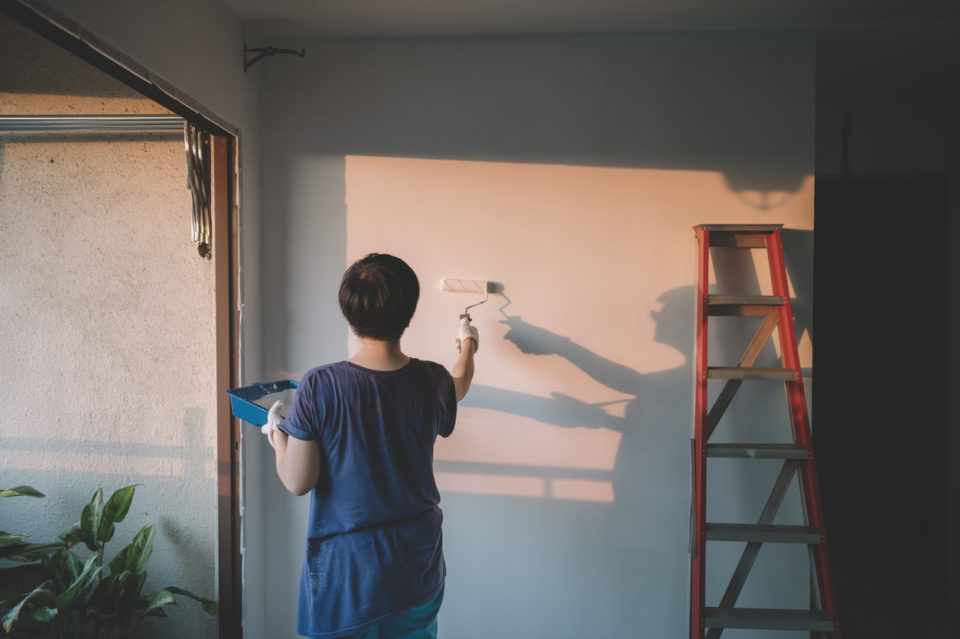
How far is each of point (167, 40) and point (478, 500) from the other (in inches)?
76.8

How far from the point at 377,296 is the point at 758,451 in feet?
4.82

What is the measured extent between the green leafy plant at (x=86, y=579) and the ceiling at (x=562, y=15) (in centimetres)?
190

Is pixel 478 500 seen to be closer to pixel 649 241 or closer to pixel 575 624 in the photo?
pixel 575 624

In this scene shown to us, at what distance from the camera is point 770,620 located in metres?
1.73

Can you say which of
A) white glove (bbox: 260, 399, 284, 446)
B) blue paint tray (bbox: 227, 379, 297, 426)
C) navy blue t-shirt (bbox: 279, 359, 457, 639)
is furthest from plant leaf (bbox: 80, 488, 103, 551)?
navy blue t-shirt (bbox: 279, 359, 457, 639)

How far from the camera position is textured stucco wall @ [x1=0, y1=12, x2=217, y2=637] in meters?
2.06

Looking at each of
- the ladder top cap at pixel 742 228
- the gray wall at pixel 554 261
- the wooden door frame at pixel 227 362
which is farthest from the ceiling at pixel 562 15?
the ladder top cap at pixel 742 228

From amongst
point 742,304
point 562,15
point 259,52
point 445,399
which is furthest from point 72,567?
point 562,15

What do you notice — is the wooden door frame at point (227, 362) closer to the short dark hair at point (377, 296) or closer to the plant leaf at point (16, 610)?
the plant leaf at point (16, 610)

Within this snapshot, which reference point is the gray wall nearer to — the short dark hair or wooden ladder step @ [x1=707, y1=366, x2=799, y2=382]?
wooden ladder step @ [x1=707, y1=366, x2=799, y2=382]

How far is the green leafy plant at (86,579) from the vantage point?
163 cm

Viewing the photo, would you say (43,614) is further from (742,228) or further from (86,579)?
(742,228)

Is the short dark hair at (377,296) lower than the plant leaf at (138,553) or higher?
higher

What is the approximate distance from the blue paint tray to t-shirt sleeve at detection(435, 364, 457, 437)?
1.79 feet
